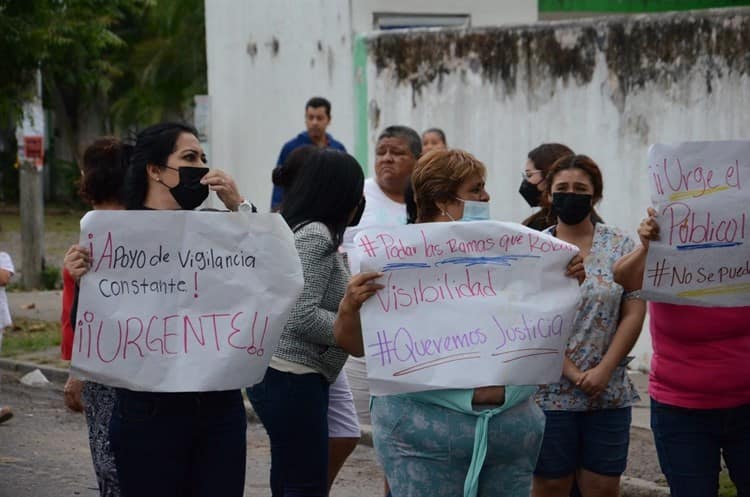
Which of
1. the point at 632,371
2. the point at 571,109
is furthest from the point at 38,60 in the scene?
the point at 632,371

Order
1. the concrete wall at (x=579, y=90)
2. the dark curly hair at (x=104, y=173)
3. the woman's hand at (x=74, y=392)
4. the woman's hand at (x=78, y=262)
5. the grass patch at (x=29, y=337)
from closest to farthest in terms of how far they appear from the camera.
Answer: the woman's hand at (x=78, y=262)
the woman's hand at (x=74, y=392)
the dark curly hair at (x=104, y=173)
the concrete wall at (x=579, y=90)
the grass patch at (x=29, y=337)

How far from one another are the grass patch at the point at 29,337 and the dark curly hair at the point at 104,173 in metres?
7.72

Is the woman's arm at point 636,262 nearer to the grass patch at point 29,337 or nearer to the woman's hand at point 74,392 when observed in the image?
the woman's hand at point 74,392

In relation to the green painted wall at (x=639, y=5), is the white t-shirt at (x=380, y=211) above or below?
below

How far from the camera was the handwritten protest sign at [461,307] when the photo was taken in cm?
453

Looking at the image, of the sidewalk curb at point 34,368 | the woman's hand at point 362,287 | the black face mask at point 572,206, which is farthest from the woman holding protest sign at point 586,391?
the sidewalk curb at point 34,368

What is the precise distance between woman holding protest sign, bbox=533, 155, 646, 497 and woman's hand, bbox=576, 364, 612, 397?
0.02 meters

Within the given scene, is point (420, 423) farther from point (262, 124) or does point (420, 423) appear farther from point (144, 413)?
point (262, 124)

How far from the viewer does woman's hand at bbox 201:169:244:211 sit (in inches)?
193

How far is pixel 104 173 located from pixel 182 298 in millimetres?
1289

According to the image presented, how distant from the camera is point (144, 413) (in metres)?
4.61

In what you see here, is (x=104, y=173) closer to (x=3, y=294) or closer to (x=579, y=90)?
(x=3, y=294)

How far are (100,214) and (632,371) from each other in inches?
280

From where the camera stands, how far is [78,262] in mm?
4582
